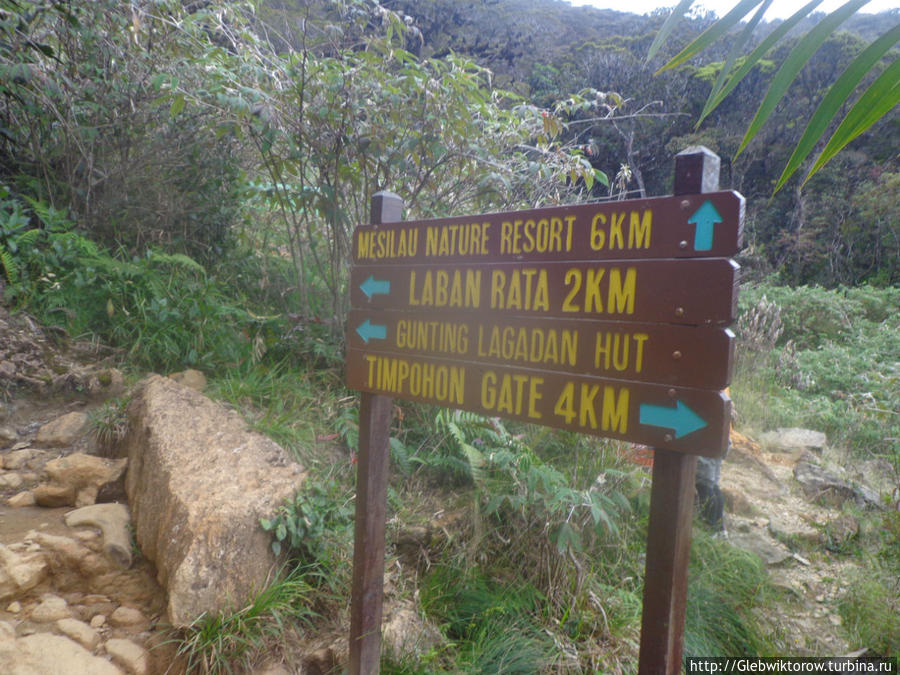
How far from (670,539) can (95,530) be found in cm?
242

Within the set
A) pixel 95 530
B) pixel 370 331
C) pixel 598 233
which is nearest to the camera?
pixel 598 233

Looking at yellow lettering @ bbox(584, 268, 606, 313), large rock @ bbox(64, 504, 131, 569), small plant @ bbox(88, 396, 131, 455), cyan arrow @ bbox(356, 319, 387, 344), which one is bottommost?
large rock @ bbox(64, 504, 131, 569)

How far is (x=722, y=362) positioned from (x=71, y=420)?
340 cm

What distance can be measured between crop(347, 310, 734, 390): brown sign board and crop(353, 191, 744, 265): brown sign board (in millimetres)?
178

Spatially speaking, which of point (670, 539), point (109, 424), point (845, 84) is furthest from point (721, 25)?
point (109, 424)

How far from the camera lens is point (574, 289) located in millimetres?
1531

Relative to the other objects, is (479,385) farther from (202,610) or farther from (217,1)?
(217,1)

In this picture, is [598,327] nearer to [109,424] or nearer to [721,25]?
[721,25]

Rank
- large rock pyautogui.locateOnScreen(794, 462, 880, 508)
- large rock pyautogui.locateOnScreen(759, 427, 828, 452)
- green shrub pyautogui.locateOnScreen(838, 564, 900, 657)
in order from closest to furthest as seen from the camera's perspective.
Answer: green shrub pyautogui.locateOnScreen(838, 564, 900, 657) < large rock pyautogui.locateOnScreen(794, 462, 880, 508) < large rock pyautogui.locateOnScreen(759, 427, 828, 452)

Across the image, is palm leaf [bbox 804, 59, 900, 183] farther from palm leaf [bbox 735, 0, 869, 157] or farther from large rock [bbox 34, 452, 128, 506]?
large rock [bbox 34, 452, 128, 506]

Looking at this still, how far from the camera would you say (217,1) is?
3828 millimetres

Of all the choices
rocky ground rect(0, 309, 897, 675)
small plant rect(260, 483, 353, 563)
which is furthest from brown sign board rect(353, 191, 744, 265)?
rocky ground rect(0, 309, 897, 675)

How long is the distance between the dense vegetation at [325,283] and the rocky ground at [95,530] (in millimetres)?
209

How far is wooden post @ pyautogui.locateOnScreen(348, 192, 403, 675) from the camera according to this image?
2.08 metres
